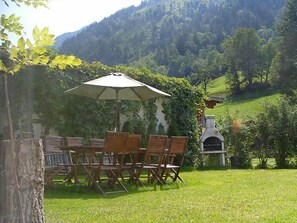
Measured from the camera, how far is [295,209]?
4.64 metres

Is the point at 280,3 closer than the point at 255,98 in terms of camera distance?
No

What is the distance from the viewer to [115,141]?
6.43m

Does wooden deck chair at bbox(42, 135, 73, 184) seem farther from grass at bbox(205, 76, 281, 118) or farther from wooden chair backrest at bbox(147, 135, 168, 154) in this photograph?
grass at bbox(205, 76, 281, 118)

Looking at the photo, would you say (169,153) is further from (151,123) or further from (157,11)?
(157,11)

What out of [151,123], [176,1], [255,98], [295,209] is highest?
[176,1]

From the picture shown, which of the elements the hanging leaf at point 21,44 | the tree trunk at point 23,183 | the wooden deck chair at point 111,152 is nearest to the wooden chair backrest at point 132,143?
the wooden deck chair at point 111,152

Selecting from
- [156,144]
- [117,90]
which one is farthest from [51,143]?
[156,144]

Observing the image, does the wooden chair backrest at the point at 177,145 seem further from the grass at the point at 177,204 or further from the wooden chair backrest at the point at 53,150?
the wooden chair backrest at the point at 53,150

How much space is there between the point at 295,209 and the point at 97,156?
260 inches

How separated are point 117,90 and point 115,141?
211cm

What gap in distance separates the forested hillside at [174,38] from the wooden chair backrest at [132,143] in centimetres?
7193

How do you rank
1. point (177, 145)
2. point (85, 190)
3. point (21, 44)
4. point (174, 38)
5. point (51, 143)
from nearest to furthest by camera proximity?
point (21, 44) → point (85, 190) → point (51, 143) → point (177, 145) → point (174, 38)

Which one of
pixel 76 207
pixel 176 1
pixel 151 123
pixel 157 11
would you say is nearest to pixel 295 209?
pixel 76 207

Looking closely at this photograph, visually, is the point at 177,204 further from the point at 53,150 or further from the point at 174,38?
the point at 174,38
